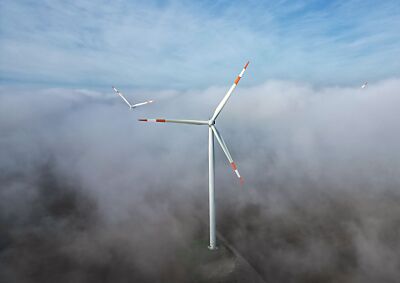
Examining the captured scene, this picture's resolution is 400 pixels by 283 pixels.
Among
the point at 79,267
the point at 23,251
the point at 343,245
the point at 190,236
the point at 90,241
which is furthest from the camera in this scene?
Result: the point at 343,245

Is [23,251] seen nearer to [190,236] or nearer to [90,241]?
[90,241]

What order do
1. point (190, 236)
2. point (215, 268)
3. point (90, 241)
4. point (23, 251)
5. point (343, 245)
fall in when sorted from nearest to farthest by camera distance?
point (215, 268) → point (23, 251) → point (90, 241) → point (190, 236) → point (343, 245)

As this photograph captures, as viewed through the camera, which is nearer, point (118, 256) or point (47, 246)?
point (118, 256)

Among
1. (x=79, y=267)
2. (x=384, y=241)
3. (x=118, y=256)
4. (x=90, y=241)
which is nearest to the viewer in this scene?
(x=79, y=267)

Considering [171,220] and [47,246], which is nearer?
[47,246]

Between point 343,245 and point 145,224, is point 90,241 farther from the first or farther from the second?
point 343,245

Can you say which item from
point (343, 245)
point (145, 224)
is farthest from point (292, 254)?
point (145, 224)

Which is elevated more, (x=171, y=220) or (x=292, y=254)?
(x=171, y=220)

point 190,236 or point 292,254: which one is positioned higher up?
point 190,236

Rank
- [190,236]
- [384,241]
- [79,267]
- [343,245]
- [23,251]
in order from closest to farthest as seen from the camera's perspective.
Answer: [79,267]
[23,251]
[190,236]
[343,245]
[384,241]

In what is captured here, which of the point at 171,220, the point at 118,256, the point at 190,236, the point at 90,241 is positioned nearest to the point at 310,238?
the point at 190,236
